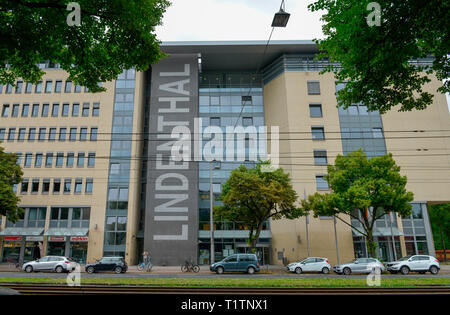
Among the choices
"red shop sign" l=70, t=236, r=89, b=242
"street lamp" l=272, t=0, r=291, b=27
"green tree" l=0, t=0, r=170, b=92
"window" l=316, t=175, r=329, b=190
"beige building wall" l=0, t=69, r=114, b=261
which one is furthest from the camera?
"window" l=316, t=175, r=329, b=190

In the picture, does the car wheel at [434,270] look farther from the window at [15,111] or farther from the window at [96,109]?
the window at [15,111]

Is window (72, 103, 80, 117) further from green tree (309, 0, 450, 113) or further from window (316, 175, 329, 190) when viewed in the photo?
green tree (309, 0, 450, 113)

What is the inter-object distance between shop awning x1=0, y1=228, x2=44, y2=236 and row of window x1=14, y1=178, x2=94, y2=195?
14.1 feet

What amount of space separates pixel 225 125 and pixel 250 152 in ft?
17.2

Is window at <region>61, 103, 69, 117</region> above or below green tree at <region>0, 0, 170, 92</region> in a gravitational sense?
above

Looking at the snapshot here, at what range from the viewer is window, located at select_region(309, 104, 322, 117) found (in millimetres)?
36750

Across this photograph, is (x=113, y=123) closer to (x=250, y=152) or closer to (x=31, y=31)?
(x=250, y=152)

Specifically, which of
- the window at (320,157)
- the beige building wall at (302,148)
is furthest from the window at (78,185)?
the window at (320,157)

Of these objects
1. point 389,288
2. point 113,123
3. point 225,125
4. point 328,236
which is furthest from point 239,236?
point 389,288

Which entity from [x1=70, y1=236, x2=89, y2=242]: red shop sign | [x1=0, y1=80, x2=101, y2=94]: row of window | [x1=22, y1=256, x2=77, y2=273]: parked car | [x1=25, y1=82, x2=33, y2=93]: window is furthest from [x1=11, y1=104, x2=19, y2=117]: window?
[x1=22, y1=256, x2=77, y2=273]: parked car

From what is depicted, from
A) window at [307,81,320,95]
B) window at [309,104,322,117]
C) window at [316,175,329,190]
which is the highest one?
window at [307,81,320,95]
